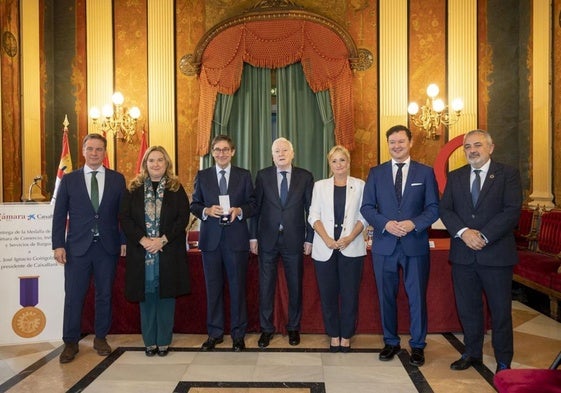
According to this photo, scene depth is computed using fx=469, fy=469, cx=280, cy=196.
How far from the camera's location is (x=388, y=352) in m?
3.31

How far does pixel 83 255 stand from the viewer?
335 cm

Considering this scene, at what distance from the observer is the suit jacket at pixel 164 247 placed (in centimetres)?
324

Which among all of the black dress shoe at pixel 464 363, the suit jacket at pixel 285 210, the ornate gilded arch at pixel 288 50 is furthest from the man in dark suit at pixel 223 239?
the ornate gilded arch at pixel 288 50

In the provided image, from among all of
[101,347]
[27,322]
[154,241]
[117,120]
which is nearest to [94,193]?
[154,241]

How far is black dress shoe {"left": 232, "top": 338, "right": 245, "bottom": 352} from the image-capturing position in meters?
3.48

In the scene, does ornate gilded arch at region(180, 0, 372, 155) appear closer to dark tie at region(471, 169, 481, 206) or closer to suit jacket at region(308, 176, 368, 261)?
suit jacket at region(308, 176, 368, 261)

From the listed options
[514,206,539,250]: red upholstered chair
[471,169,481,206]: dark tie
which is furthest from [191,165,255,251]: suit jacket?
[514,206,539,250]: red upholstered chair

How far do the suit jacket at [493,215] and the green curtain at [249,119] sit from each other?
4482 mm

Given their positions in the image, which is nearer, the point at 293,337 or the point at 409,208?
the point at 409,208

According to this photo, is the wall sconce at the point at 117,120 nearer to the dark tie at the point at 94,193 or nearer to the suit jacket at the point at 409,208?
the dark tie at the point at 94,193

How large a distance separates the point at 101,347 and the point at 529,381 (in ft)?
9.33

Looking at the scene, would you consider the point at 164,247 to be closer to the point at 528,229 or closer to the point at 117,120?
the point at 117,120

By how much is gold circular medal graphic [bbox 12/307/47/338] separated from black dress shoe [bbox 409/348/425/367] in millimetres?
2862

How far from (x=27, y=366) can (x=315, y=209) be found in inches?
90.1
